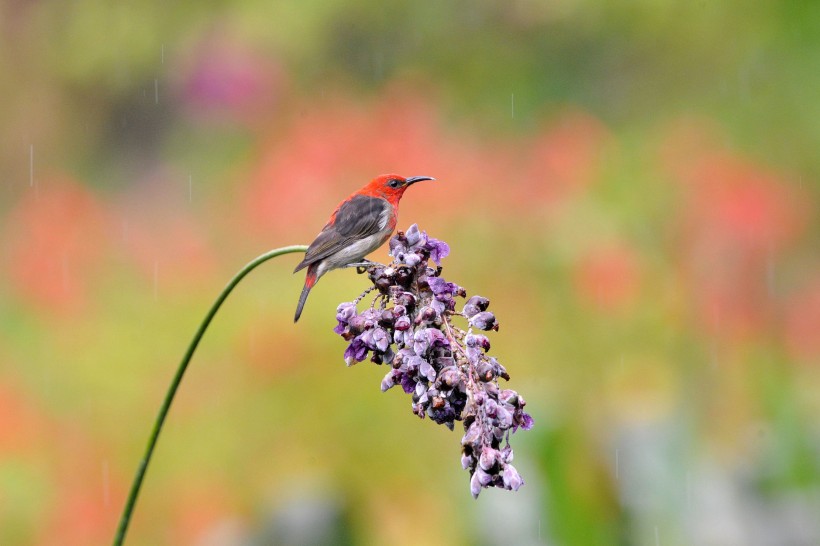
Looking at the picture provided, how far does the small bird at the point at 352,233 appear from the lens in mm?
1430

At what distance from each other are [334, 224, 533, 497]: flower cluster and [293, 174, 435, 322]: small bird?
363 mm

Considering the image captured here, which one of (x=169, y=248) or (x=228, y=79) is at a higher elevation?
(x=228, y=79)

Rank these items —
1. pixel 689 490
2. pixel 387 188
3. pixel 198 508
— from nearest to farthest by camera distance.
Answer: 1. pixel 387 188
2. pixel 689 490
3. pixel 198 508

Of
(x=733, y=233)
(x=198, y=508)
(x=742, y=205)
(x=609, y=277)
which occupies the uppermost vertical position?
(x=742, y=205)

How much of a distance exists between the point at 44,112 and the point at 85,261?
2.93 ft

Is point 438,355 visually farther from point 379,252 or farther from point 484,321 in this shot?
point 379,252

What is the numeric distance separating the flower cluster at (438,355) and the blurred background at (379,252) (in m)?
2.35

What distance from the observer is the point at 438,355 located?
3.20 feet

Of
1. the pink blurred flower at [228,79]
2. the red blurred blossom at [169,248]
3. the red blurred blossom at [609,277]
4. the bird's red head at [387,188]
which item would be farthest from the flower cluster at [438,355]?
the pink blurred flower at [228,79]

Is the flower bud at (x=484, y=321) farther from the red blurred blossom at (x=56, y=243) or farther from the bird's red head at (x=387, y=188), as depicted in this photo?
the red blurred blossom at (x=56, y=243)

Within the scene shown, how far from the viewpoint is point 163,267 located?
4.38 meters

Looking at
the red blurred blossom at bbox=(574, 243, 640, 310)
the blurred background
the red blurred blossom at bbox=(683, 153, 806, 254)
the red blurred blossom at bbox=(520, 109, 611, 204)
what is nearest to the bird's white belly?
the blurred background

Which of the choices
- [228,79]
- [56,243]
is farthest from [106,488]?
[228,79]

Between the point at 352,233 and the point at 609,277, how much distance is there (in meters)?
2.96
